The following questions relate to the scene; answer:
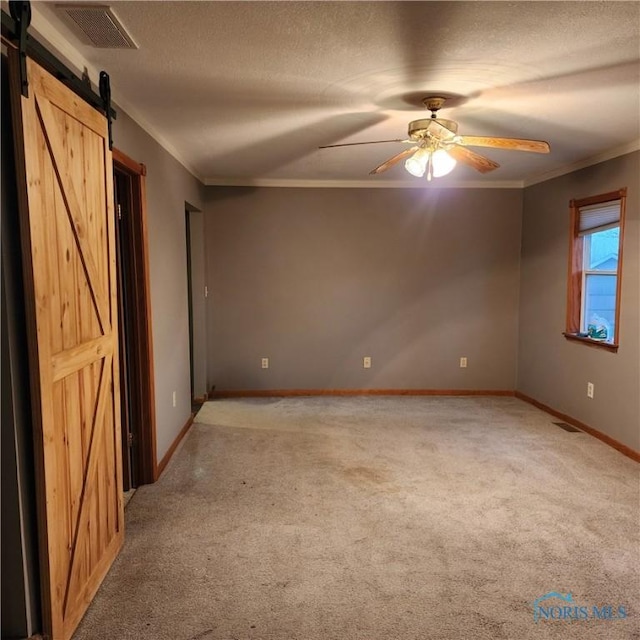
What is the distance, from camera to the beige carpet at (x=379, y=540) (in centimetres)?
202

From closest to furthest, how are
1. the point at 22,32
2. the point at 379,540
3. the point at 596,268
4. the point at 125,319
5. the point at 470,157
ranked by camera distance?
the point at 22,32 → the point at 379,540 → the point at 470,157 → the point at 125,319 → the point at 596,268

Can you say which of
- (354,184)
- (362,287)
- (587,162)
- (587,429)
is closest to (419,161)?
(587,162)

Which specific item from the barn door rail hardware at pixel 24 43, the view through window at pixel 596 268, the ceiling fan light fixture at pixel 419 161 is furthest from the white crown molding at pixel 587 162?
the barn door rail hardware at pixel 24 43

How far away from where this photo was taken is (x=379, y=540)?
8.55ft

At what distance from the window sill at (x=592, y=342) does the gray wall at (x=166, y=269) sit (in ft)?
11.4

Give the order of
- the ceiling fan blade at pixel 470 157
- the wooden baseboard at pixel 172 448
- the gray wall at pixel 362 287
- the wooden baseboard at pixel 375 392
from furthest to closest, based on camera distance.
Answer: the wooden baseboard at pixel 375 392 < the gray wall at pixel 362 287 < the wooden baseboard at pixel 172 448 < the ceiling fan blade at pixel 470 157

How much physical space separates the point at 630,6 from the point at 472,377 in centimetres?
429

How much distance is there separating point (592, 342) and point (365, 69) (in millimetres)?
3134

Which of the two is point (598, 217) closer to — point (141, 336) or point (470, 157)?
point (470, 157)

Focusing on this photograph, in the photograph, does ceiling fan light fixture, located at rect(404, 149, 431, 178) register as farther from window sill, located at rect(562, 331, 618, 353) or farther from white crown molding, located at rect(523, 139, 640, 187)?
window sill, located at rect(562, 331, 618, 353)

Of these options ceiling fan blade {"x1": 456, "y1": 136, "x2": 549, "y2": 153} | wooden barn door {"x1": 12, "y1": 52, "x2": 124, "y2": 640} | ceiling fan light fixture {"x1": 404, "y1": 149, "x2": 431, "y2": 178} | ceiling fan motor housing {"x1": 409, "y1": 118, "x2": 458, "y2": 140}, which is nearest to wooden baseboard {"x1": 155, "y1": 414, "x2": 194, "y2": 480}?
wooden barn door {"x1": 12, "y1": 52, "x2": 124, "y2": 640}

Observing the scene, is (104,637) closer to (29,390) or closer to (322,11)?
(29,390)

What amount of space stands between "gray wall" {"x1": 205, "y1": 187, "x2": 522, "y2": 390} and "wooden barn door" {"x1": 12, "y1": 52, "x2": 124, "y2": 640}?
3041mm

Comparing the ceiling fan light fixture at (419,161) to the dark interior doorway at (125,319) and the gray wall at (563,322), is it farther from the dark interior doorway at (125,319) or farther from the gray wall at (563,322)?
the gray wall at (563,322)
